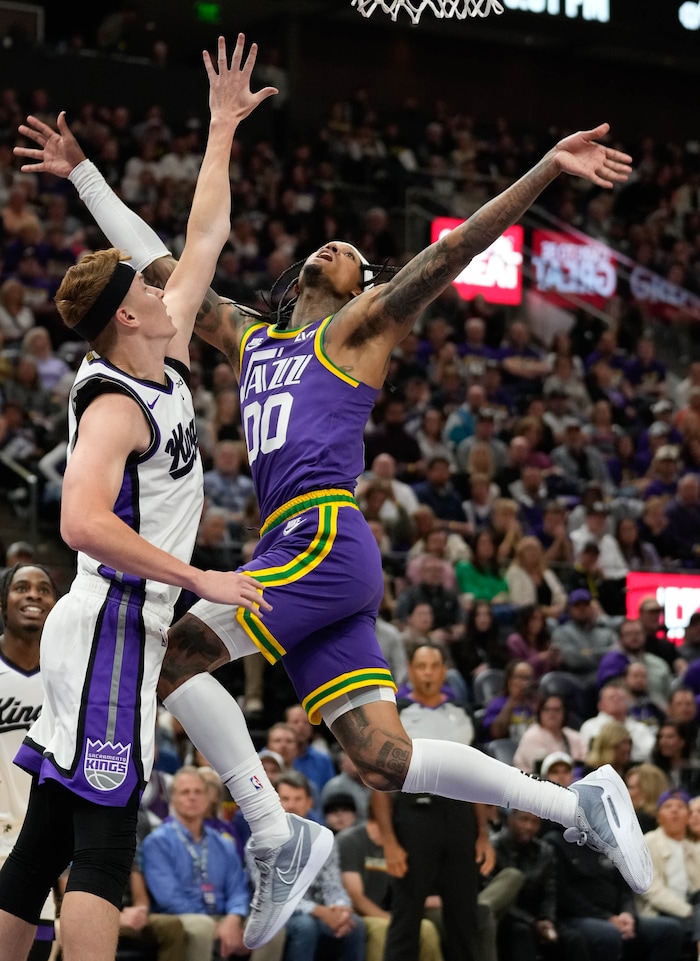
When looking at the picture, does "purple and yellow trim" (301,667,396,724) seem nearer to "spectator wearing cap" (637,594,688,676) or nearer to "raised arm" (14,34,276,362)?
"raised arm" (14,34,276,362)

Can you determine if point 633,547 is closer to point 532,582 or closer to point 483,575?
point 532,582

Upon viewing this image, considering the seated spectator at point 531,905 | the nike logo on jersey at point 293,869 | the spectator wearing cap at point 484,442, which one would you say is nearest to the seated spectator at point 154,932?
the seated spectator at point 531,905

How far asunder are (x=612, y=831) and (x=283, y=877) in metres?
1.14

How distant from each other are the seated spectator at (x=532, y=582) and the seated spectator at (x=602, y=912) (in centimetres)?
363

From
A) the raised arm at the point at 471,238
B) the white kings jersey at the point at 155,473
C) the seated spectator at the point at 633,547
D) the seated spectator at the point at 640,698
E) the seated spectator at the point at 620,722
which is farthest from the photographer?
the seated spectator at the point at 633,547

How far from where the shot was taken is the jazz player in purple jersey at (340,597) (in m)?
5.15

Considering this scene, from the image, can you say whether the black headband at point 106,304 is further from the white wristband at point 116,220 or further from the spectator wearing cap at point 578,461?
the spectator wearing cap at point 578,461

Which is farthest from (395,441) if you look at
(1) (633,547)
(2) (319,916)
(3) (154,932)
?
(3) (154,932)

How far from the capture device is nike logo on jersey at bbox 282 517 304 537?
5.29 metres

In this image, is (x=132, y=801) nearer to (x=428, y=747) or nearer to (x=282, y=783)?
(x=428, y=747)

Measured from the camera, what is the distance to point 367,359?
5449 millimetres

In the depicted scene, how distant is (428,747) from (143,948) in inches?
150

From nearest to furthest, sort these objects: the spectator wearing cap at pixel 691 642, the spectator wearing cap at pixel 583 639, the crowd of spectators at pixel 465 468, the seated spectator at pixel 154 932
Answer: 1. the seated spectator at pixel 154 932
2. the crowd of spectators at pixel 465 468
3. the spectator wearing cap at pixel 583 639
4. the spectator wearing cap at pixel 691 642

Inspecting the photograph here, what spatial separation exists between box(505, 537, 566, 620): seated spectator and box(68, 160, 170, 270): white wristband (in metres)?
7.85
